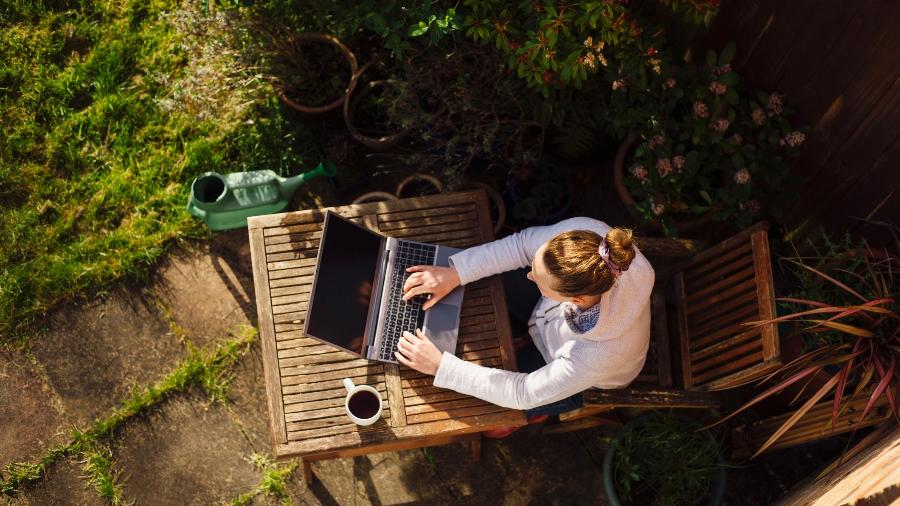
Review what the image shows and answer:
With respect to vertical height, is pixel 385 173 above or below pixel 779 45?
below

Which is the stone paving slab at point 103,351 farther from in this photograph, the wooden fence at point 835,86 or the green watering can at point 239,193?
the wooden fence at point 835,86

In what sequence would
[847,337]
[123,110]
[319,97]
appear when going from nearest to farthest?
[847,337] → [319,97] → [123,110]

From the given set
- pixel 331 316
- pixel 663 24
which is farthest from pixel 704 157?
pixel 331 316

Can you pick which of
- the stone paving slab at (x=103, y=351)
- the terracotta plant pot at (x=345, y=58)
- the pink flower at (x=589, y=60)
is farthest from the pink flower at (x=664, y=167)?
the stone paving slab at (x=103, y=351)

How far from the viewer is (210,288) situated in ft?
12.9

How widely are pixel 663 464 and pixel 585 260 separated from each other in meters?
1.30

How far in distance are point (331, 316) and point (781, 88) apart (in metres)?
2.07

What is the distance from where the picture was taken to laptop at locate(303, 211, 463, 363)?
260 centimetres

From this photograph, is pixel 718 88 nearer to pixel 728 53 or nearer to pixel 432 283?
pixel 728 53

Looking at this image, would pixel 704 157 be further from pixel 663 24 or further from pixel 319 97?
pixel 319 97

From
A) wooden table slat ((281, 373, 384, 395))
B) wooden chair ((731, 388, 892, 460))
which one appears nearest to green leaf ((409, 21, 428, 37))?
wooden table slat ((281, 373, 384, 395))

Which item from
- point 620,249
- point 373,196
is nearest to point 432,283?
point 620,249

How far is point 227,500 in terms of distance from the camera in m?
3.55

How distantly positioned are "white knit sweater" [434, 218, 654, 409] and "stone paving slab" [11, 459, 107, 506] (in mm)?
2157
